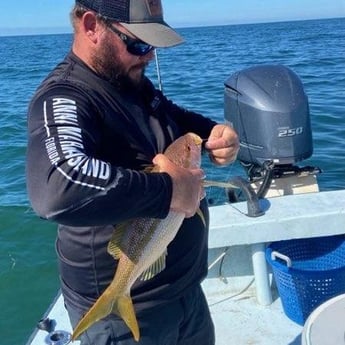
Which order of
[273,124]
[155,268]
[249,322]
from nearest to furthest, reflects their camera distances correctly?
[155,268]
[249,322]
[273,124]

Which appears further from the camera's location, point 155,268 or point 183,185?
point 155,268

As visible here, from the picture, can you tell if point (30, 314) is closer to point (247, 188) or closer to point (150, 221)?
point (247, 188)

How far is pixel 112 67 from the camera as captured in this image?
2.06 meters

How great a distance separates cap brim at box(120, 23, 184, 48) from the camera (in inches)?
77.9

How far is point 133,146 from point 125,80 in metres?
0.25

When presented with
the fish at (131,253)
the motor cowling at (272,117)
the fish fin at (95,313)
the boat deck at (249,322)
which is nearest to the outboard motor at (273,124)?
the motor cowling at (272,117)

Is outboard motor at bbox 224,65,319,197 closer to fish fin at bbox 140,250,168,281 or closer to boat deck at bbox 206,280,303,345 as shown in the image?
boat deck at bbox 206,280,303,345

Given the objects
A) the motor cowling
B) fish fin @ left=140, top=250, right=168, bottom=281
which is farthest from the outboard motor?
fish fin @ left=140, top=250, right=168, bottom=281

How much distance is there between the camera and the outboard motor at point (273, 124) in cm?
432

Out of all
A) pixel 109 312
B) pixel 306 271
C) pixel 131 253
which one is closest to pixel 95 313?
pixel 109 312

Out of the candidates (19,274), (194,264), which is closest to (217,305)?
(194,264)

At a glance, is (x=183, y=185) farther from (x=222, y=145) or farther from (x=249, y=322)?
(x=249, y=322)

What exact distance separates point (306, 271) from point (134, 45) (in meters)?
1.87

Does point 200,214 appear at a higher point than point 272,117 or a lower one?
higher
